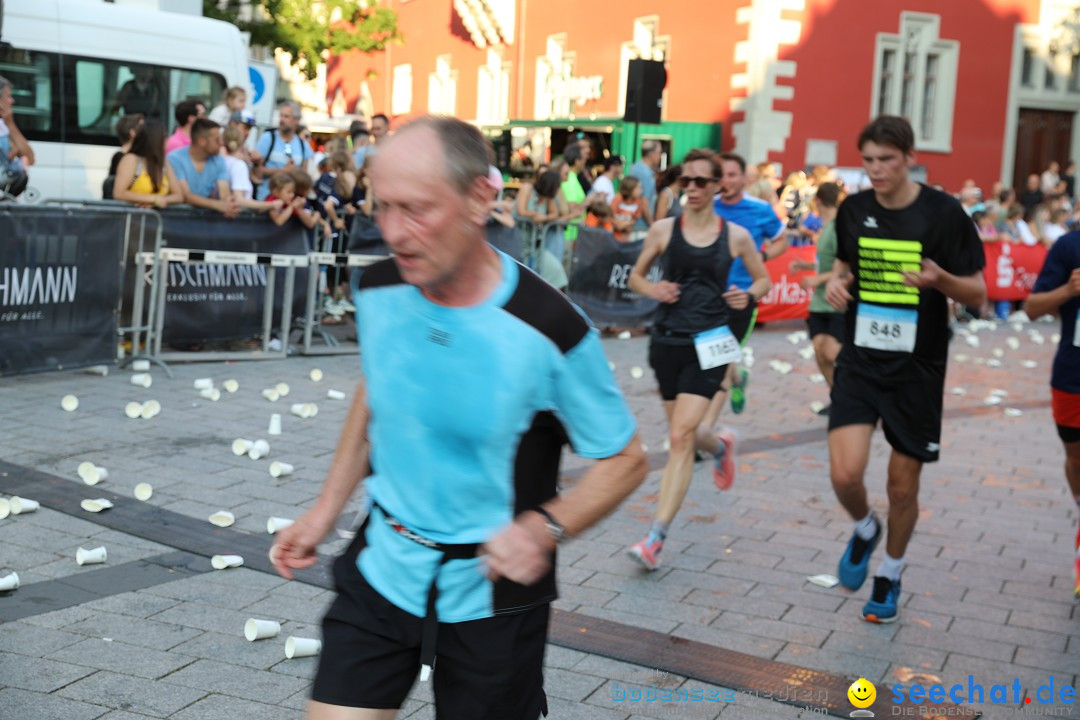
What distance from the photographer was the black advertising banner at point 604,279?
15.2 metres

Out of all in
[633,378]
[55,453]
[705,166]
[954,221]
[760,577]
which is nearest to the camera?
[954,221]

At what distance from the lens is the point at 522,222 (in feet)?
48.4

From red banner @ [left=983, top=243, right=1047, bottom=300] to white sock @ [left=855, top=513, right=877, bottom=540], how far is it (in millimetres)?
16368

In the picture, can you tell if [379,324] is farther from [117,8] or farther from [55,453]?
[117,8]

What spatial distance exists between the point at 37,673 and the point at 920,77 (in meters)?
27.6

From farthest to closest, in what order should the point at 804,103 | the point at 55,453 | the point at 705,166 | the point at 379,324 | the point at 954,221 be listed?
1. the point at 804,103
2. the point at 55,453
3. the point at 705,166
4. the point at 954,221
5. the point at 379,324

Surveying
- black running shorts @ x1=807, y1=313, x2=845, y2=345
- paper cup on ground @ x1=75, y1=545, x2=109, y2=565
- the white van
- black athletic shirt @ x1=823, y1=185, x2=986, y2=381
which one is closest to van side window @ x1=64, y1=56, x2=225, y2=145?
the white van

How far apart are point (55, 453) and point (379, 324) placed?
213 inches

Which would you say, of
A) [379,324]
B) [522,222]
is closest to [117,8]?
[522,222]

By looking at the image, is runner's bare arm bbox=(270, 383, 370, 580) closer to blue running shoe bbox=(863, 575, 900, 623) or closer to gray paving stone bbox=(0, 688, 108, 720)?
gray paving stone bbox=(0, 688, 108, 720)

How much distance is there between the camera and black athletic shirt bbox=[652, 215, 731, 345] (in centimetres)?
663

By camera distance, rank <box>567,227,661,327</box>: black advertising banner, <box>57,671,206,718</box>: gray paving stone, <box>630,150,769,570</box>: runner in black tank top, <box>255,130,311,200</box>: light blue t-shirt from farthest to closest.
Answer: <box>567,227,661,327</box>: black advertising banner, <box>255,130,311,200</box>: light blue t-shirt, <box>630,150,769,570</box>: runner in black tank top, <box>57,671,206,718</box>: gray paving stone

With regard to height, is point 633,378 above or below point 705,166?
below

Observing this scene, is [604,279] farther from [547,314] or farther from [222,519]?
[547,314]
